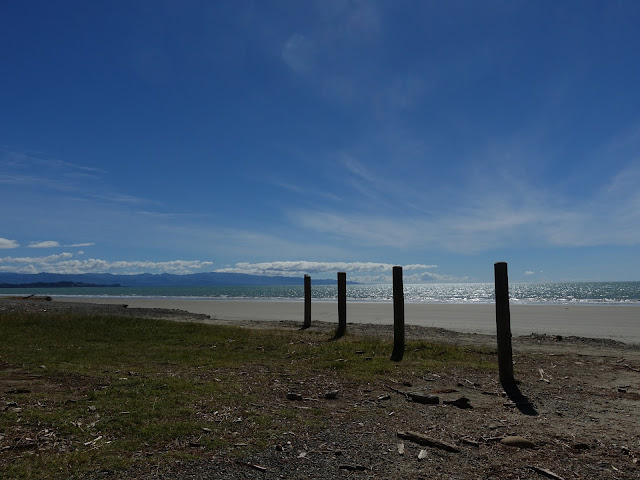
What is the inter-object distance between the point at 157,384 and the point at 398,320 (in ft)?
27.6

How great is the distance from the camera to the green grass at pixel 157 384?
589cm

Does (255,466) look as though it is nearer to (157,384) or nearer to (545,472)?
(545,472)

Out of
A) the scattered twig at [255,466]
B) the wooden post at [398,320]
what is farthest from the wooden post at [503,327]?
the scattered twig at [255,466]

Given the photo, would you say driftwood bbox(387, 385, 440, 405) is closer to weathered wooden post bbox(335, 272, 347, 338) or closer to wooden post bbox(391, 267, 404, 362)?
wooden post bbox(391, 267, 404, 362)

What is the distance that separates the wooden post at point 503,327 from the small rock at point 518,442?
4343mm

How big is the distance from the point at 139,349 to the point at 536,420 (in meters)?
12.1

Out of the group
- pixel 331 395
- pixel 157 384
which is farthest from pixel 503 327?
pixel 157 384

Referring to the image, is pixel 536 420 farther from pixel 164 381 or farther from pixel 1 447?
pixel 1 447

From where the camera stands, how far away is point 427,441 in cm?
637

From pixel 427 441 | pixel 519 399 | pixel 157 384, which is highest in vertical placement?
pixel 157 384

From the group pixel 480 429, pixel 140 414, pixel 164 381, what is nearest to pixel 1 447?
pixel 140 414

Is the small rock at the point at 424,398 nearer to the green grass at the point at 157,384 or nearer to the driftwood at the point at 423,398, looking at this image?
the driftwood at the point at 423,398

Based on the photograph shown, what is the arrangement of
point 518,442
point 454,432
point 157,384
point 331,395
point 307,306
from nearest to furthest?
point 518,442, point 454,432, point 331,395, point 157,384, point 307,306

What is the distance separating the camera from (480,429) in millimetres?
7062
